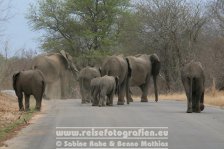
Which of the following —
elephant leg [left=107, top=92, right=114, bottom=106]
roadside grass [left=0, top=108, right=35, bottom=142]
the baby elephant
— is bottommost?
Answer: roadside grass [left=0, top=108, right=35, bottom=142]

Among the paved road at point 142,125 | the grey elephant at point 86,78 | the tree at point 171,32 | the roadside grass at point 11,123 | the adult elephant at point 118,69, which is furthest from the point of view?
the tree at point 171,32

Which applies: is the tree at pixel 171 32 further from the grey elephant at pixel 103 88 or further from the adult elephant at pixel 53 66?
the grey elephant at pixel 103 88

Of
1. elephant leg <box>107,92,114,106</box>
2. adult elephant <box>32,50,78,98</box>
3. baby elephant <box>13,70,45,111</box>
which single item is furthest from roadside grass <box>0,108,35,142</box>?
adult elephant <box>32,50,78,98</box>

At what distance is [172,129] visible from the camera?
1599 cm

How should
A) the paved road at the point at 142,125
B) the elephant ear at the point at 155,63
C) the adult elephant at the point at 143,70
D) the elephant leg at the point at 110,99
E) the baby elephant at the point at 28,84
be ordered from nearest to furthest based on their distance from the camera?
the paved road at the point at 142,125 < the baby elephant at the point at 28,84 < the elephant leg at the point at 110,99 < the adult elephant at the point at 143,70 < the elephant ear at the point at 155,63

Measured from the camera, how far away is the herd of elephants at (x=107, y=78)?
23.3m

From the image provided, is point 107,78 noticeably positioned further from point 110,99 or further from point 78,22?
point 78,22

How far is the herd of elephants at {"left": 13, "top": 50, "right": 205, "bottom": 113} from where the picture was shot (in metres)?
23.3

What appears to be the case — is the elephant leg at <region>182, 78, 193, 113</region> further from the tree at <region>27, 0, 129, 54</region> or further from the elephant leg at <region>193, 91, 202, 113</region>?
the tree at <region>27, 0, 129, 54</region>

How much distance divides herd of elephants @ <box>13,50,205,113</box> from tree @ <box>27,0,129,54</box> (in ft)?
49.2

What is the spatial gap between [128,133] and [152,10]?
121 feet

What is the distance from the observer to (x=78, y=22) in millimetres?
54156

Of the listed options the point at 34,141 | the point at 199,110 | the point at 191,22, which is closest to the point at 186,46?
the point at 191,22

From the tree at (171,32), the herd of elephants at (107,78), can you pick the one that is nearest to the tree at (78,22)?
the tree at (171,32)
